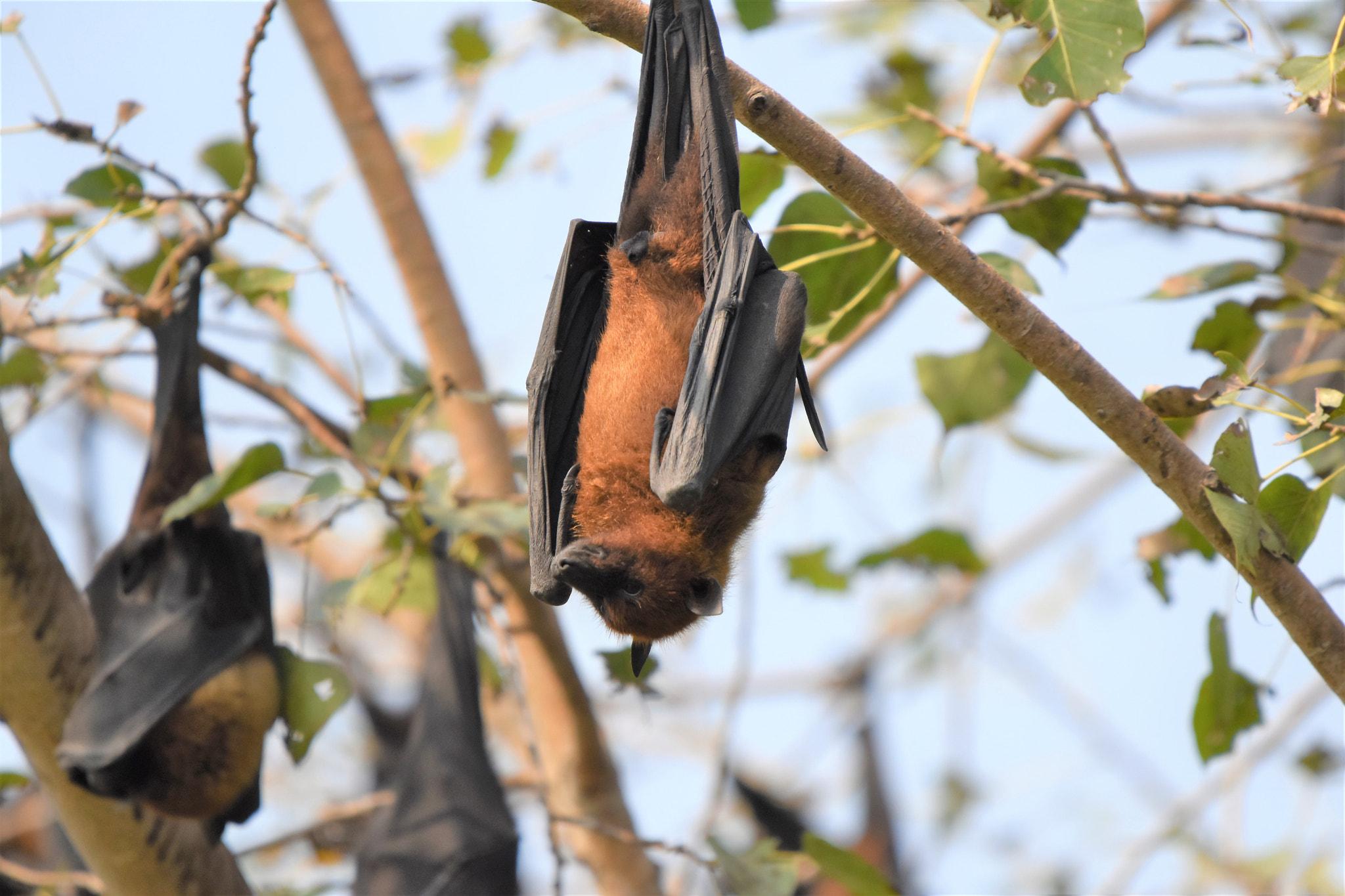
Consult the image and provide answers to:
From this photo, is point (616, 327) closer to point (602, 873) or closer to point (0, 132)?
point (0, 132)

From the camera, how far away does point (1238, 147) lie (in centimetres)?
927

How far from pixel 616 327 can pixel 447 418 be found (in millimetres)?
1963

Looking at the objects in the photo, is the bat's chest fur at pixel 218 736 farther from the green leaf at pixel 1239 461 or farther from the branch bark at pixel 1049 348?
the green leaf at pixel 1239 461

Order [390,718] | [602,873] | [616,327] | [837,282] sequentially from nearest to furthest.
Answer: [616,327], [837,282], [602,873], [390,718]

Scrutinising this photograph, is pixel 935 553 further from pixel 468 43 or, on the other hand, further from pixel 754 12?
pixel 468 43

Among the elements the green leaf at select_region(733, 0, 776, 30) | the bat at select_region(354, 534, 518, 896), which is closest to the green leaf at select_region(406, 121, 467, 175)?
the bat at select_region(354, 534, 518, 896)

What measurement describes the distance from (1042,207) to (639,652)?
1995mm

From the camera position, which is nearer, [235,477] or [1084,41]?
[1084,41]

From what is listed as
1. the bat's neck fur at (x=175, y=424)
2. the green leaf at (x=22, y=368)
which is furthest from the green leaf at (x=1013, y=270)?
the green leaf at (x=22, y=368)

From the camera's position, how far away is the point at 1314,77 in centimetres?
263

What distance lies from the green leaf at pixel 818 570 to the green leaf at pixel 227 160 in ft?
10.3

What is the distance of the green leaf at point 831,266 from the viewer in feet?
11.6

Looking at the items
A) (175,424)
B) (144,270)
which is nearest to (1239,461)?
(175,424)

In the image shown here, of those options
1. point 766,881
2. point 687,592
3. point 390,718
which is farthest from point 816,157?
point 390,718
